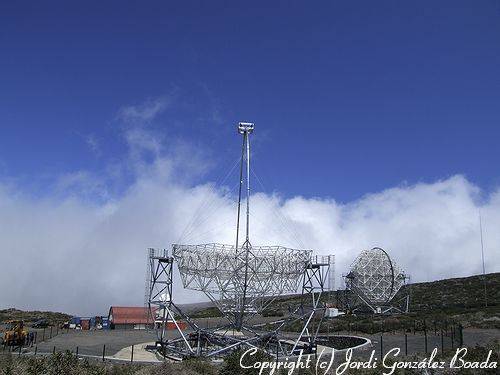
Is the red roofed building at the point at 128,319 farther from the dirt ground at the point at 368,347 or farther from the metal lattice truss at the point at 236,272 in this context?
the metal lattice truss at the point at 236,272

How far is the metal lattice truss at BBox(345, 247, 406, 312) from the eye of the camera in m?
64.9

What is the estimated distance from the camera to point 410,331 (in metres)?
43.7

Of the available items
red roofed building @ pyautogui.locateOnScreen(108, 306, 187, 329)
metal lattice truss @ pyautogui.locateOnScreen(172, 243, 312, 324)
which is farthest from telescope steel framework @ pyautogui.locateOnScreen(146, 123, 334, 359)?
red roofed building @ pyautogui.locateOnScreen(108, 306, 187, 329)

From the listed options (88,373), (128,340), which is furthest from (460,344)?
(128,340)

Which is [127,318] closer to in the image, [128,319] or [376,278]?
[128,319]

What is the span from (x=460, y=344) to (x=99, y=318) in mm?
45934

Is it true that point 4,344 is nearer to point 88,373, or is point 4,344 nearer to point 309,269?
point 88,373

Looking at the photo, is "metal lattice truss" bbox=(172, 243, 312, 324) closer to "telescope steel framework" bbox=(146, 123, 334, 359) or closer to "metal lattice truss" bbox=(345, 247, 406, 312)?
"telescope steel framework" bbox=(146, 123, 334, 359)

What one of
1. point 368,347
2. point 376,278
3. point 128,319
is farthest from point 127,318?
point 368,347

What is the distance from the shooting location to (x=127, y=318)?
60469 mm

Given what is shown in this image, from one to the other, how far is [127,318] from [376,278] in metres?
30.9

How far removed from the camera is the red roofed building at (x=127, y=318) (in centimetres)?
5953

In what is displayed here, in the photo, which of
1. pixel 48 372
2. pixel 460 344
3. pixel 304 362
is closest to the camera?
pixel 48 372

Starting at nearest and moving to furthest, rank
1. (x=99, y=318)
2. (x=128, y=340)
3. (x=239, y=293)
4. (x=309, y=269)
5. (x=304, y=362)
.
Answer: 1. (x=304, y=362)
2. (x=239, y=293)
3. (x=309, y=269)
4. (x=128, y=340)
5. (x=99, y=318)
